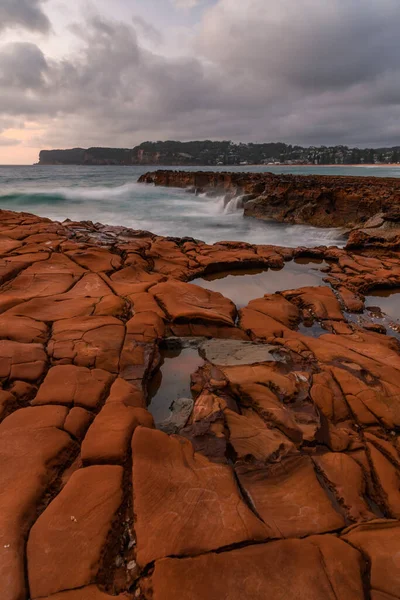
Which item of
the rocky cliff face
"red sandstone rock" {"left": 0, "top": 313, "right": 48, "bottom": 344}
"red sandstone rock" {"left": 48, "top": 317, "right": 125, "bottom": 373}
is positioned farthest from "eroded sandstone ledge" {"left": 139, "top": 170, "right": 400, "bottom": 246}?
"red sandstone rock" {"left": 0, "top": 313, "right": 48, "bottom": 344}

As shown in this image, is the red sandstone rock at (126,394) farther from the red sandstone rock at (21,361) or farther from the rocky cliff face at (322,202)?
the rocky cliff face at (322,202)

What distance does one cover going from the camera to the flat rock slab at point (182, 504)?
2004 millimetres

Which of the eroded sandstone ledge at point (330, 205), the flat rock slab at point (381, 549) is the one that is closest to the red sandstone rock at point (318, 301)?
the flat rock slab at point (381, 549)

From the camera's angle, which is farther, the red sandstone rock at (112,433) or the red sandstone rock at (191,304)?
the red sandstone rock at (191,304)

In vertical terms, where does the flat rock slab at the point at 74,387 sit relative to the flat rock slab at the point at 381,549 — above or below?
above

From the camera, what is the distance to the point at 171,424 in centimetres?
324

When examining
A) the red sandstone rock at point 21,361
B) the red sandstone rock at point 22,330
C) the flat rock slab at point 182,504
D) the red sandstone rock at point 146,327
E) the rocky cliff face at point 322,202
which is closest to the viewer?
the flat rock slab at point 182,504

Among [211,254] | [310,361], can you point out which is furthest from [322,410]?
[211,254]

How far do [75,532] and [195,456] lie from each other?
3.34 ft

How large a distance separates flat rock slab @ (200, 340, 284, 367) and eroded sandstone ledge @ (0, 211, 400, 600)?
28 mm

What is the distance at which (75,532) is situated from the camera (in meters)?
2.04

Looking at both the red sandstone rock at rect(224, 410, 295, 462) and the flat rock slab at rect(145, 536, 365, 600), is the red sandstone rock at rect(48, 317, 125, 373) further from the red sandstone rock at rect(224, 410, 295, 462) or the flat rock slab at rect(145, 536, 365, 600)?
the flat rock slab at rect(145, 536, 365, 600)

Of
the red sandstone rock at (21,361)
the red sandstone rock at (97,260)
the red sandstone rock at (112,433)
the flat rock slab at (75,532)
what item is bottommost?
the flat rock slab at (75,532)

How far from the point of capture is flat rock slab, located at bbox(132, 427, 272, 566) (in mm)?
2004
